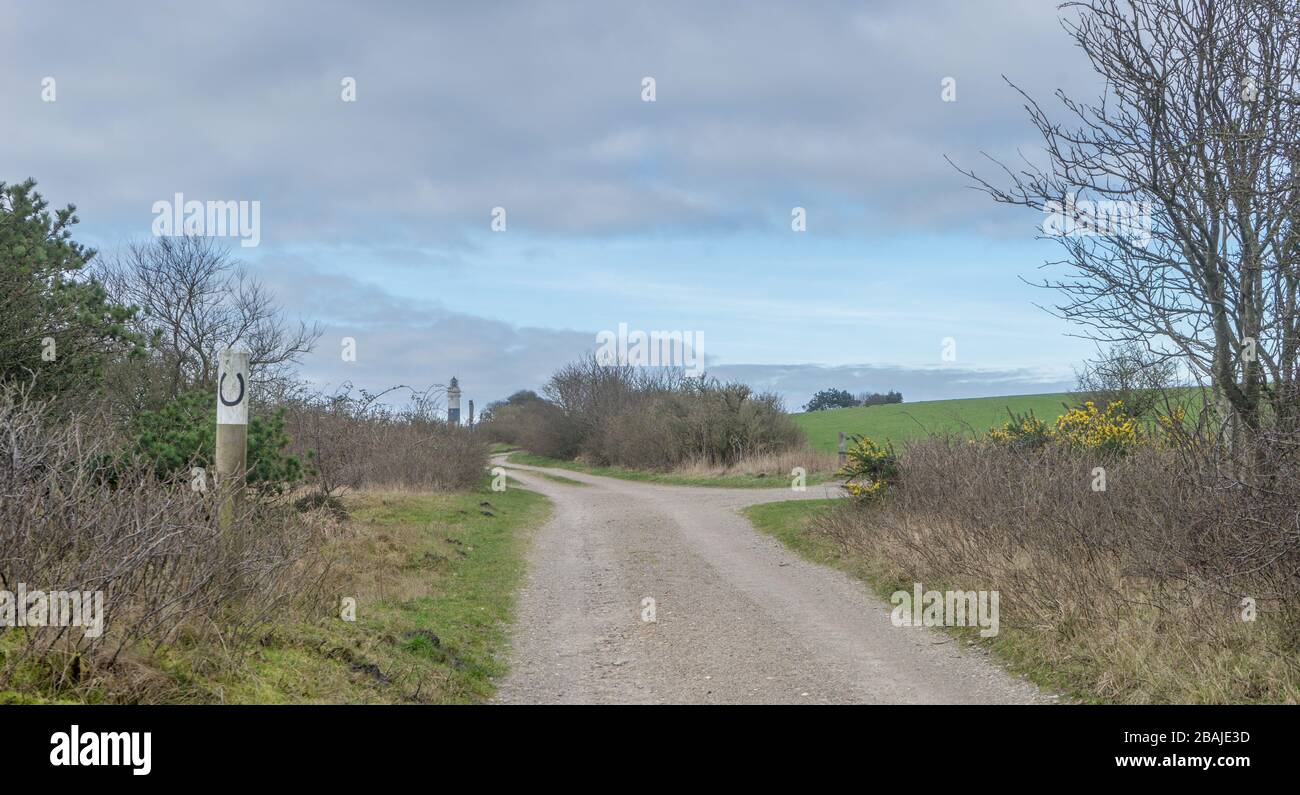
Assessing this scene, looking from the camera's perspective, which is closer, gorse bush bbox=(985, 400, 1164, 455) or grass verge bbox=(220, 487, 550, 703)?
grass verge bbox=(220, 487, 550, 703)

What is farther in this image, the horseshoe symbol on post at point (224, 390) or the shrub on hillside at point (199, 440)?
the shrub on hillside at point (199, 440)

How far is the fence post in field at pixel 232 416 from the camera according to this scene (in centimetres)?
736

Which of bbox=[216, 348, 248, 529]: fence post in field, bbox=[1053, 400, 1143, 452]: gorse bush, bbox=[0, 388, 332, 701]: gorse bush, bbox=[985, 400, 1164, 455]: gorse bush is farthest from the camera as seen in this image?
bbox=[1053, 400, 1143, 452]: gorse bush

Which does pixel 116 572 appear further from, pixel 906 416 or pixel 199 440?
pixel 906 416

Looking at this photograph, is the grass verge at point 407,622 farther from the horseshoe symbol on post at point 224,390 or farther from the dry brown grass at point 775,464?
the dry brown grass at point 775,464

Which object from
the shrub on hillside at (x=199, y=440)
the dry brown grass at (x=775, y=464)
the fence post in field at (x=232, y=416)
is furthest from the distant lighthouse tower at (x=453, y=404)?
the fence post in field at (x=232, y=416)

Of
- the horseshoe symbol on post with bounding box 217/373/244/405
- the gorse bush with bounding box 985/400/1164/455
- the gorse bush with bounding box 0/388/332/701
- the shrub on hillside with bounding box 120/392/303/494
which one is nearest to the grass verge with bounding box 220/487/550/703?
the gorse bush with bounding box 0/388/332/701

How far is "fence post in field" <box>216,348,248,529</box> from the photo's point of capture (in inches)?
290

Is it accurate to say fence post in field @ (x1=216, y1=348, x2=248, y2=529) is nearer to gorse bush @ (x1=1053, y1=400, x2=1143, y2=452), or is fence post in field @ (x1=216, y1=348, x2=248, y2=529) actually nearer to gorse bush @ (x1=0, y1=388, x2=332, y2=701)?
gorse bush @ (x1=0, y1=388, x2=332, y2=701)

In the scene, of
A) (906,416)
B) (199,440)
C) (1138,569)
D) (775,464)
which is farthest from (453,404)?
(906,416)

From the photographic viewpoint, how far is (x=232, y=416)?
7441 millimetres
